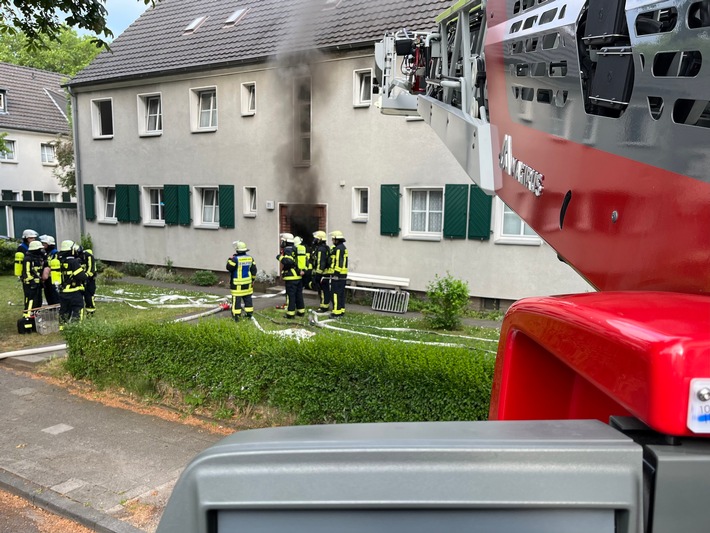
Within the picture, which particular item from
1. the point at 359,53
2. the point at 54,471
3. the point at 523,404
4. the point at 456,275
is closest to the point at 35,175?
the point at 359,53

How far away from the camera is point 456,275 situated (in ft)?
45.1

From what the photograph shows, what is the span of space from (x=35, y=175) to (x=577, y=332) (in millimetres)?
39764

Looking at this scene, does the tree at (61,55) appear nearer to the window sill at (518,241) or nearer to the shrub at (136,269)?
the shrub at (136,269)

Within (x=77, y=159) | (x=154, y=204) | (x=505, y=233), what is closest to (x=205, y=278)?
(x=154, y=204)

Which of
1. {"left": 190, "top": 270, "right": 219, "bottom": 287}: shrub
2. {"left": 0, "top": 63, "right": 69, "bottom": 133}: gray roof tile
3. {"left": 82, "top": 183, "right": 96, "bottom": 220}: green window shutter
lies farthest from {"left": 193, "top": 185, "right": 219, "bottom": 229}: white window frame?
{"left": 0, "top": 63, "right": 69, "bottom": 133}: gray roof tile

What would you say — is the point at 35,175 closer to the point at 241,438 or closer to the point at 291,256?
the point at 291,256

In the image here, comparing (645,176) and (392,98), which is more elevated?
(392,98)

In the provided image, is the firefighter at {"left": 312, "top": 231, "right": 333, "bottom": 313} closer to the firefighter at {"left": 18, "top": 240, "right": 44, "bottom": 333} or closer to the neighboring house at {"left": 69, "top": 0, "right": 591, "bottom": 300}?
the neighboring house at {"left": 69, "top": 0, "right": 591, "bottom": 300}

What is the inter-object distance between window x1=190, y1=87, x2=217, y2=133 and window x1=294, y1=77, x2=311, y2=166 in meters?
3.18

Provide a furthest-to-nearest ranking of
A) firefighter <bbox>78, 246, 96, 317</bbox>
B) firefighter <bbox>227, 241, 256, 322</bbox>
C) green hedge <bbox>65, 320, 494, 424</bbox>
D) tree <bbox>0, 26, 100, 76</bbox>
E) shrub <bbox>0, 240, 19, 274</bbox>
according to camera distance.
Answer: tree <bbox>0, 26, 100, 76</bbox>
shrub <bbox>0, 240, 19, 274</bbox>
firefighter <bbox>227, 241, 256, 322</bbox>
firefighter <bbox>78, 246, 96, 317</bbox>
green hedge <bbox>65, 320, 494, 424</bbox>

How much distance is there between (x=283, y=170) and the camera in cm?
1596

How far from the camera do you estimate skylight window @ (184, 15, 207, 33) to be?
19016 mm

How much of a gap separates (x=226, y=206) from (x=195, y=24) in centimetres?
690

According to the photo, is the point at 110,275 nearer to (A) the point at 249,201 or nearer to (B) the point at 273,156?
(A) the point at 249,201
